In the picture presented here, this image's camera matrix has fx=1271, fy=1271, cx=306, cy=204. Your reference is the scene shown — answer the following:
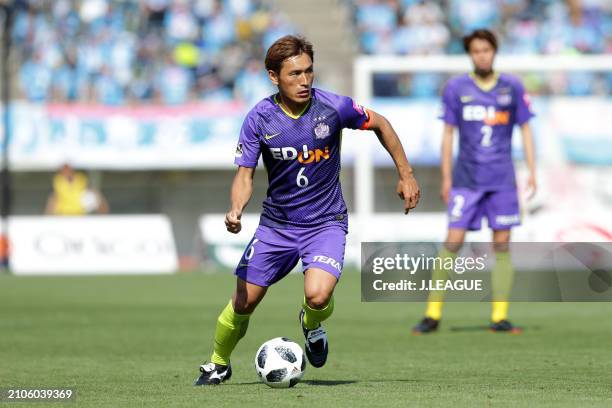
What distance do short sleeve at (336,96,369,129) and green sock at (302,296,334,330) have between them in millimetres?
1150

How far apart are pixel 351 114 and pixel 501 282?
14.4 ft

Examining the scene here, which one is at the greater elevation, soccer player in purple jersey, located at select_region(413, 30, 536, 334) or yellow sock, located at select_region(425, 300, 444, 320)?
soccer player in purple jersey, located at select_region(413, 30, 536, 334)

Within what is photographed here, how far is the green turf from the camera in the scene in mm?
7688

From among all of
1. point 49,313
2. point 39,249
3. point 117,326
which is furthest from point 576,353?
point 39,249

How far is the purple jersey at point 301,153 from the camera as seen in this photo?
26.5ft

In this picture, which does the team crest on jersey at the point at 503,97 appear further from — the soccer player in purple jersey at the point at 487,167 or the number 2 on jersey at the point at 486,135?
the number 2 on jersey at the point at 486,135

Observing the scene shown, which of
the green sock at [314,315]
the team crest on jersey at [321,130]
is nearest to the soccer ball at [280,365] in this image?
the green sock at [314,315]

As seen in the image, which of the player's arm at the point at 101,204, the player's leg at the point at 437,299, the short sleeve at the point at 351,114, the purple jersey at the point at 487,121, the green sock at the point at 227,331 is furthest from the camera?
the player's arm at the point at 101,204

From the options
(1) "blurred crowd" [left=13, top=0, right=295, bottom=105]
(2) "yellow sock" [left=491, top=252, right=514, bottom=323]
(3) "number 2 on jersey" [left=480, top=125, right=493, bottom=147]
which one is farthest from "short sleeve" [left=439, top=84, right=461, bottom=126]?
(1) "blurred crowd" [left=13, top=0, right=295, bottom=105]

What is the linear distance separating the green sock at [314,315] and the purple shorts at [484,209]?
4061mm

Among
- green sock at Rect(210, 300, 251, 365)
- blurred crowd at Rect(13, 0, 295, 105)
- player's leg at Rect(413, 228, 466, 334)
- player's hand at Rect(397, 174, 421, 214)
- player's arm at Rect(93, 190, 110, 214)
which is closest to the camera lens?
player's hand at Rect(397, 174, 421, 214)

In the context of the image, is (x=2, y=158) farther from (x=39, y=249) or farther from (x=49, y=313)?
(x=49, y=313)

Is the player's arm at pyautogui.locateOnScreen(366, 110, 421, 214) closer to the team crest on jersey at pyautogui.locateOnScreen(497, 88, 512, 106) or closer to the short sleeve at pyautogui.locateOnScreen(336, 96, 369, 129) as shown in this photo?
the short sleeve at pyautogui.locateOnScreen(336, 96, 369, 129)

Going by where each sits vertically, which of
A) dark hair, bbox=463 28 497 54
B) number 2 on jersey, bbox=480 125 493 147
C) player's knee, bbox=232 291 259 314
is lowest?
player's knee, bbox=232 291 259 314
